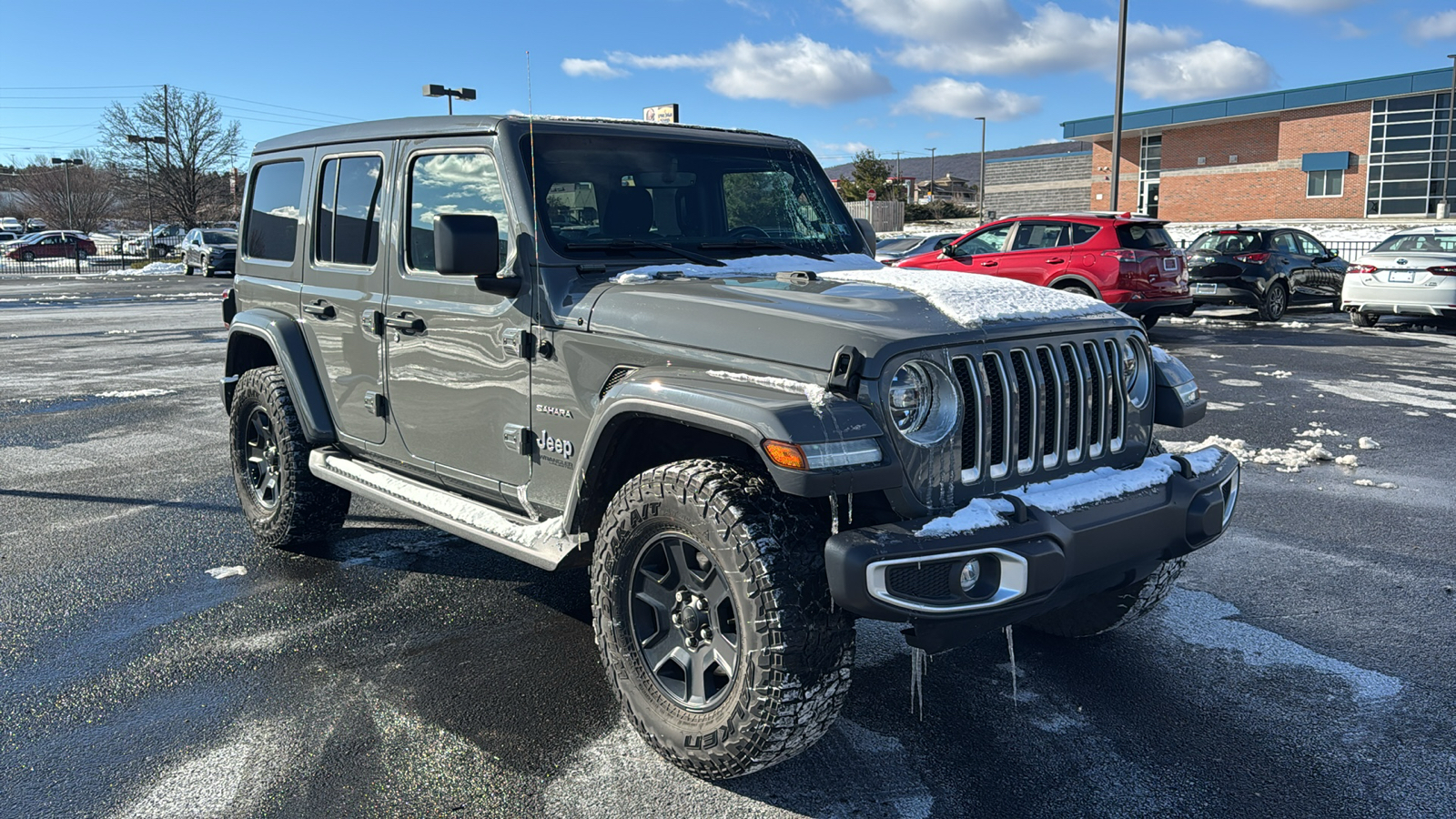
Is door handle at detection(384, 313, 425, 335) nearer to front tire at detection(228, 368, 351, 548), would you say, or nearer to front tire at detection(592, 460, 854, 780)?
front tire at detection(228, 368, 351, 548)

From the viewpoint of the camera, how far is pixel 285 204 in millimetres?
5277

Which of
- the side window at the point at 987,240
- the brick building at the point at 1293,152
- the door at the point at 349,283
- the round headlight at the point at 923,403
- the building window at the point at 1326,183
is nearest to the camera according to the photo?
the round headlight at the point at 923,403

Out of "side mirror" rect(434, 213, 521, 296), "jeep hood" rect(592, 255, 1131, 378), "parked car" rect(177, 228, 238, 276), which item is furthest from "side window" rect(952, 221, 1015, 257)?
"parked car" rect(177, 228, 238, 276)

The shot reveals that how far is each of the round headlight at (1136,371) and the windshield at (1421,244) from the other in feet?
47.7

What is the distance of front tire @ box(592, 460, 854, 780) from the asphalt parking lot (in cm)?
23

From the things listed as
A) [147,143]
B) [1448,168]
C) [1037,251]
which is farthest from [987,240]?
[147,143]

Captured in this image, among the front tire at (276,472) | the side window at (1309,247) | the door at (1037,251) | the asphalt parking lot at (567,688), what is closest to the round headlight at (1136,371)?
the asphalt parking lot at (567,688)

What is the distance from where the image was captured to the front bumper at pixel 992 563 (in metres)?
2.69

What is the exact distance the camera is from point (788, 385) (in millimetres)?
2961

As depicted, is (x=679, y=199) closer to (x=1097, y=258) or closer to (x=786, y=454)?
(x=786, y=454)

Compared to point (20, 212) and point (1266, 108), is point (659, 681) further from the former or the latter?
point (20, 212)

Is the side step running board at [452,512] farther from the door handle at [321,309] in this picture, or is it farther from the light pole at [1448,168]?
the light pole at [1448,168]

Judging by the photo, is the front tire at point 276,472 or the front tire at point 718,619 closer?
the front tire at point 718,619

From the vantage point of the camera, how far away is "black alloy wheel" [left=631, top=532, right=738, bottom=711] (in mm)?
3082
